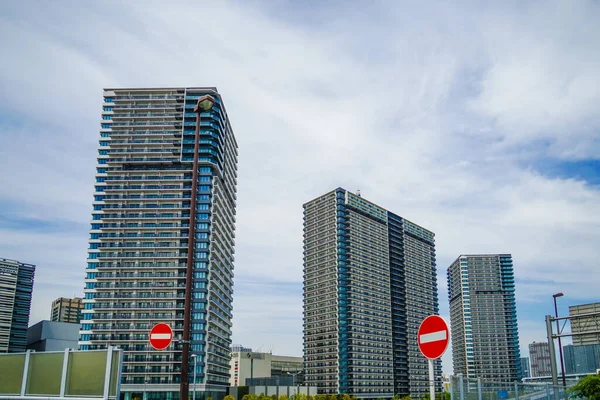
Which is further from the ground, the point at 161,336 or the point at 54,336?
the point at 54,336

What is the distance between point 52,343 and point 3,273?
110ft

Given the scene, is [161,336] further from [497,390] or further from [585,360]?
[585,360]

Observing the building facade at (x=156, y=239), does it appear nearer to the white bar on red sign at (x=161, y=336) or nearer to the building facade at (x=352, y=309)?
the building facade at (x=352, y=309)

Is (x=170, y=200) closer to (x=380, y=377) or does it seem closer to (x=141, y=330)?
(x=141, y=330)

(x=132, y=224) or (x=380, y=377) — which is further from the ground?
(x=132, y=224)

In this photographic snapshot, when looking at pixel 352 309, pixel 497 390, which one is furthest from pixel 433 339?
pixel 352 309

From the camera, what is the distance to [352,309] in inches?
6870

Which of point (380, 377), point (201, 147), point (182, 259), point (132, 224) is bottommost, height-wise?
point (380, 377)

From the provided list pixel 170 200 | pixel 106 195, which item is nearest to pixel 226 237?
pixel 170 200

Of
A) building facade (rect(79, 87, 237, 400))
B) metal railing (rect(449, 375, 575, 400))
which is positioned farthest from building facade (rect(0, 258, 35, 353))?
metal railing (rect(449, 375, 575, 400))

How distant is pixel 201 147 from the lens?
13650 cm

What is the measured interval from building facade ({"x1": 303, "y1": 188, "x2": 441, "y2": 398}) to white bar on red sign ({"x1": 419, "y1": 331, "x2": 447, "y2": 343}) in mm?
162971

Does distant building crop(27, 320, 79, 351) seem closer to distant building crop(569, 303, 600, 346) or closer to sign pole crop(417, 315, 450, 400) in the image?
distant building crop(569, 303, 600, 346)

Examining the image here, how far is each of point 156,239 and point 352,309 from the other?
7334 centimetres
